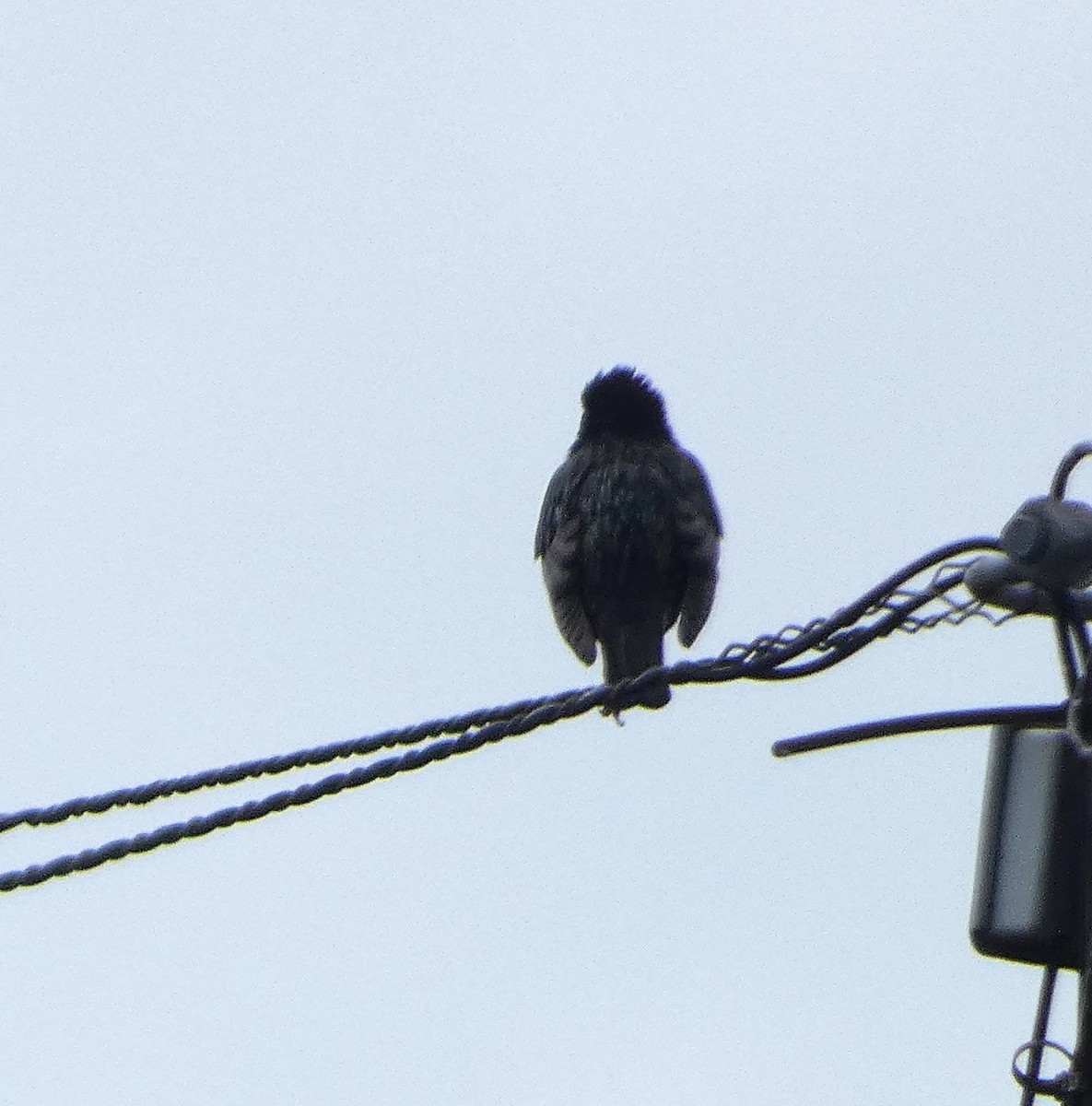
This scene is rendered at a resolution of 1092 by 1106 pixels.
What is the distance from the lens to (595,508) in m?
9.05

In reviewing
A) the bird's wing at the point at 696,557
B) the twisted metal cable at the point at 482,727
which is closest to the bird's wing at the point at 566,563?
the bird's wing at the point at 696,557

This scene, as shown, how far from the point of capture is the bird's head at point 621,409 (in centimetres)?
990

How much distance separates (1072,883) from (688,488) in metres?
5.27

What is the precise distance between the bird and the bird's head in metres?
0.35

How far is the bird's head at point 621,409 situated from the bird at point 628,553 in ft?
1.15

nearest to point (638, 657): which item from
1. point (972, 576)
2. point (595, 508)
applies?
point (595, 508)

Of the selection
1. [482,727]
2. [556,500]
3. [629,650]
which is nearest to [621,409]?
[556,500]

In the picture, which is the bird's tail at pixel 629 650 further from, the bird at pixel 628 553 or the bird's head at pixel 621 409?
the bird's head at pixel 621 409

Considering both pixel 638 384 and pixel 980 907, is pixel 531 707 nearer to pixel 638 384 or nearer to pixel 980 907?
pixel 980 907

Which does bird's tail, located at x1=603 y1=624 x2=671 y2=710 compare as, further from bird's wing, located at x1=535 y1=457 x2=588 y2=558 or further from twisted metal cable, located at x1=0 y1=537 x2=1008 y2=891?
twisted metal cable, located at x1=0 y1=537 x2=1008 y2=891

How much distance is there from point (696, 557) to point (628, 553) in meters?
0.31

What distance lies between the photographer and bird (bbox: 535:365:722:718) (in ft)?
28.7

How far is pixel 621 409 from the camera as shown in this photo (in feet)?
32.6

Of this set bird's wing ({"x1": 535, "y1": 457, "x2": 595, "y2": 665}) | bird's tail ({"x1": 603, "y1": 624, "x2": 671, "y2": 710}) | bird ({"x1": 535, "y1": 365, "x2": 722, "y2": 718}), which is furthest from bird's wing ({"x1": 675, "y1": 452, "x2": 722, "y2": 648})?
bird's wing ({"x1": 535, "y1": 457, "x2": 595, "y2": 665})
